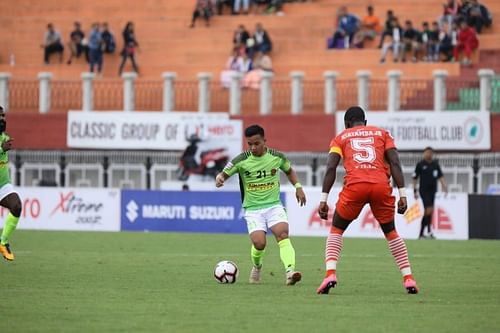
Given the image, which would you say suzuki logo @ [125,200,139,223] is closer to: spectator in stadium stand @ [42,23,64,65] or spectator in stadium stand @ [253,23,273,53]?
spectator in stadium stand @ [253,23,273,53]

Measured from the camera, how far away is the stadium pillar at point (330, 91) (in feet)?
134

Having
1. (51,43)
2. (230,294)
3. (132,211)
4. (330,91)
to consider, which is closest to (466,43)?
(330,91)

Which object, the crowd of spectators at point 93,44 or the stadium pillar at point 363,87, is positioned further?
the crowd of spectators at point 93,44

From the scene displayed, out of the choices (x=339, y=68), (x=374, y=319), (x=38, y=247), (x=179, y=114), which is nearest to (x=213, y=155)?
(x=179, y=114)

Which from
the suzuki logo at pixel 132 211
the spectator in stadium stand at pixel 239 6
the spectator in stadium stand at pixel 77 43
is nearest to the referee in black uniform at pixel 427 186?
the suzuki logo at pixel 132 211

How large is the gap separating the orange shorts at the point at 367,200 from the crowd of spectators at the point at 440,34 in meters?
27.4

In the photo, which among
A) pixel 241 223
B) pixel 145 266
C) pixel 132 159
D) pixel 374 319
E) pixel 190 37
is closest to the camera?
pixel 374 319

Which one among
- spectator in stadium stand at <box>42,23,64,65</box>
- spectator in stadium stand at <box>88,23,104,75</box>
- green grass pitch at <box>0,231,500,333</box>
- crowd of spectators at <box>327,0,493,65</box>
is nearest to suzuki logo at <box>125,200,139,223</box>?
green grass pitch at <box>0,231,500,333</box>

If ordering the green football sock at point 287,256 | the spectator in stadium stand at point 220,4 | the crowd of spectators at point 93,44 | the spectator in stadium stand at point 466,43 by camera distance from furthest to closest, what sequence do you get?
the spectator in stadium stand at point 220,4 < the crowd of spectators at point 93,44 < the spectator in stadium stand at point 466,43 < the green football sock at point 287,256

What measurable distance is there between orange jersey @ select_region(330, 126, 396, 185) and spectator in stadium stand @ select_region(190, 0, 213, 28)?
104ft

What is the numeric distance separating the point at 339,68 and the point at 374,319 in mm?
31511

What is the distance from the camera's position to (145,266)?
2086 centimetres

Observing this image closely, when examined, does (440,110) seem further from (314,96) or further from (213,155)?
(213,155)

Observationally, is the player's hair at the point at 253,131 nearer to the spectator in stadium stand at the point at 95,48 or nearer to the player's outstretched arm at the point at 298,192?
the player's outstretched arm at the point at 298,192
